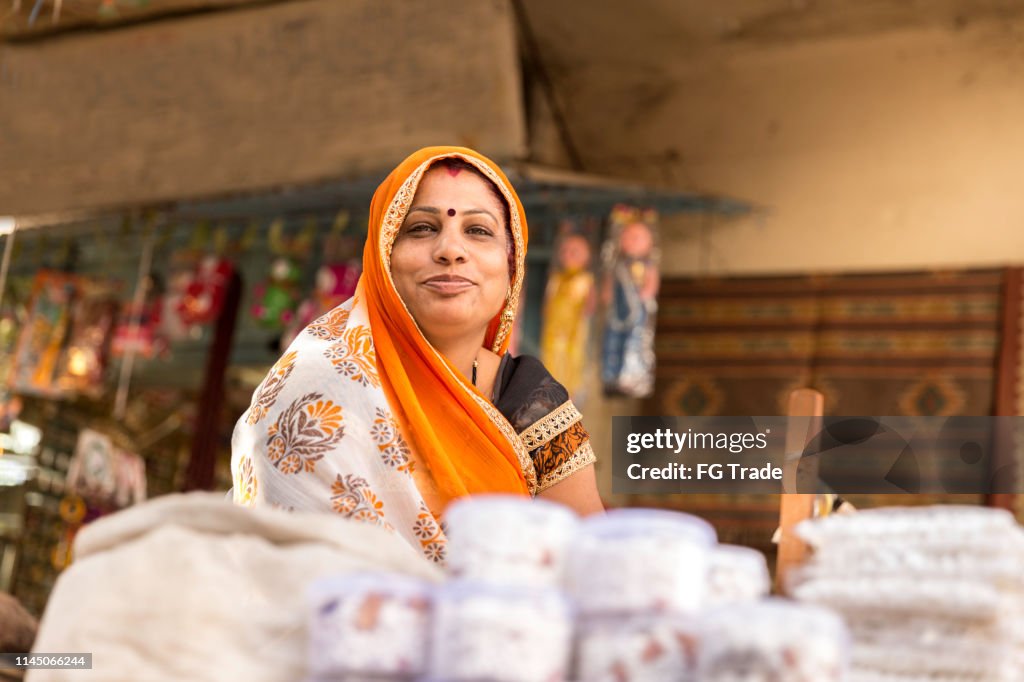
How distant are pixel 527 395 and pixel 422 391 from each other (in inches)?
9.9

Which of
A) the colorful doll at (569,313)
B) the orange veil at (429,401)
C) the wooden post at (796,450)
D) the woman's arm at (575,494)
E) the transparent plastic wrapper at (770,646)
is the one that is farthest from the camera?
the colorful doll at (569,313)

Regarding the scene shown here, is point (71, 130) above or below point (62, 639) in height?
above

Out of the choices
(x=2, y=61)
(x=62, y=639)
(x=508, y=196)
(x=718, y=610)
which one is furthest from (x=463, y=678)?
(x=2, y=61)

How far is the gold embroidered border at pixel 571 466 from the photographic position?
6.49 feet

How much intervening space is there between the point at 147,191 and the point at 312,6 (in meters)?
1.10

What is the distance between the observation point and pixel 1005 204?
513 centimetres

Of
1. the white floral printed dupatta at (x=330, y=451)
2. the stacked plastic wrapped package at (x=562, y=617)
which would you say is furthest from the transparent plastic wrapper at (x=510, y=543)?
the white floral printed dupatta at (x=330, y=451)

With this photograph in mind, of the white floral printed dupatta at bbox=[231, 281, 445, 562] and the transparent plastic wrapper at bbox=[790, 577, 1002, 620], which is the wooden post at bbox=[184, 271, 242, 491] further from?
the transparent plastic wrapper at bbox=[790, 577, 1002, 620]

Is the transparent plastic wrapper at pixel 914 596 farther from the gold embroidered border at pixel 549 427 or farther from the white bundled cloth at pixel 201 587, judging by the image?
the gold embroidered border at pixel 549 427

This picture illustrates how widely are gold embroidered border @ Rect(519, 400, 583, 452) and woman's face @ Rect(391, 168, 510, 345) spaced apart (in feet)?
0.66

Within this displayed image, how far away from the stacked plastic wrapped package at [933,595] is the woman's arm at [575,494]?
92cm

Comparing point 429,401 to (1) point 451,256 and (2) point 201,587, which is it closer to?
(1) point 451,256

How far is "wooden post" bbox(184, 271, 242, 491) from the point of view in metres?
5.08

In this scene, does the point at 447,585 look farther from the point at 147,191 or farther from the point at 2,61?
the point at 2,61
